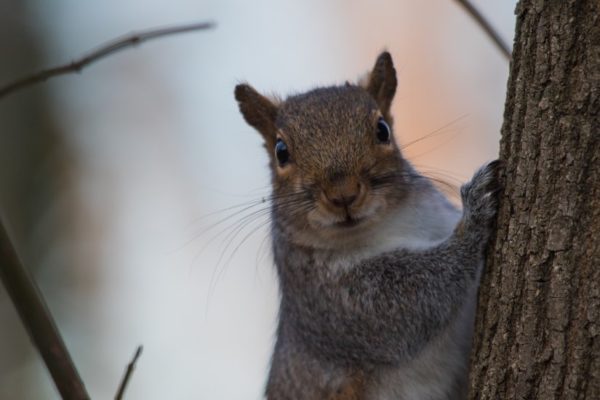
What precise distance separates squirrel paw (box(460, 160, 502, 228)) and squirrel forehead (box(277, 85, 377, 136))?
0.61 m

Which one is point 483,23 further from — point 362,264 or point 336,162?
point 362,264

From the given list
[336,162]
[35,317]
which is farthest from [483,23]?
[35,317]

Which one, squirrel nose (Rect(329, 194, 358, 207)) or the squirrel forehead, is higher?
the squirrel forehead

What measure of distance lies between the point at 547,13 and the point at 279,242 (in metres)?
1.57

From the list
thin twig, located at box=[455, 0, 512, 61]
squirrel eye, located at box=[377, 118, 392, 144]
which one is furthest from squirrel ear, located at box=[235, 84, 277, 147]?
thin twig, located at box=[455, 0, 512, 61]

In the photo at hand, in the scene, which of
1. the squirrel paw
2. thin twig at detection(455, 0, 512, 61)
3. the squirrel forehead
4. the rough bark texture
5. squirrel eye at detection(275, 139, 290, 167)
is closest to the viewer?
the rough bark texture

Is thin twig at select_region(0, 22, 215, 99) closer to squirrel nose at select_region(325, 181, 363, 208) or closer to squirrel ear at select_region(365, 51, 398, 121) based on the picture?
squirrel nose at select_region(325, 181, 363, 208)

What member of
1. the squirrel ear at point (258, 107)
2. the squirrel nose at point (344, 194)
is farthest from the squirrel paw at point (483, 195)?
the squirrel ear at point (258, 107)

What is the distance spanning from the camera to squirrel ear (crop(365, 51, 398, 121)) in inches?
139

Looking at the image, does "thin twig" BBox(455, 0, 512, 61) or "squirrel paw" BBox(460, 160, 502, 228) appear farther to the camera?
"thin twig" BBox(455, 0, 512, 61)

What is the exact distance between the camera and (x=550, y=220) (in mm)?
2092

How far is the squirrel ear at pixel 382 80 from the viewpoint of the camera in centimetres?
354

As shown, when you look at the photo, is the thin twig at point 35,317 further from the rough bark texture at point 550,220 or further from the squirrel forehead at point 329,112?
the squirrel forehead at point 329,112

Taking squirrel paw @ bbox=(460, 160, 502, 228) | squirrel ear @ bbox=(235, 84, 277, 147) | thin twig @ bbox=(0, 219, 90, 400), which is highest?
squirrel ear @ bbox=(235, 84, 277, 147)
